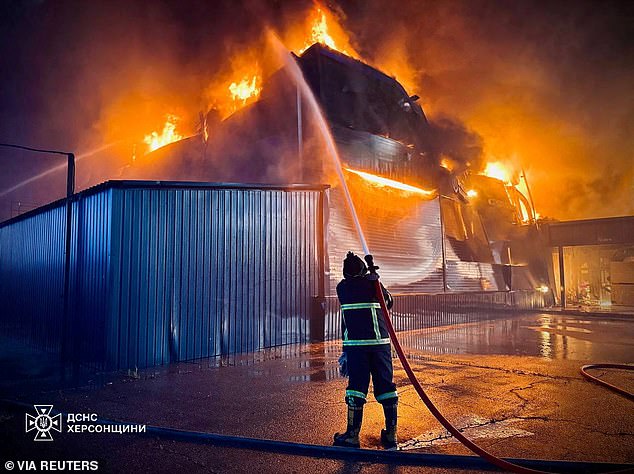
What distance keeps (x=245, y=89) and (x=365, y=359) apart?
15.8m

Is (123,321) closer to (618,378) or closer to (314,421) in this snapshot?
(314,421)

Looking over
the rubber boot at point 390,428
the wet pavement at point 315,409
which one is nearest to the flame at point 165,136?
the wet pavement at point 315,409

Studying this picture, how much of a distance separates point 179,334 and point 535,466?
6799 millimetres

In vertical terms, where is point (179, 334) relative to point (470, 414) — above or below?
above

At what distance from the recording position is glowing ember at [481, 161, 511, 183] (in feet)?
80.1

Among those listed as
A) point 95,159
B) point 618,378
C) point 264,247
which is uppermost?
point 95,159

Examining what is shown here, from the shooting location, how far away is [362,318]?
4.07m

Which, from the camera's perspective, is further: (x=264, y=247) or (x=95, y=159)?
(x=95, y=159)

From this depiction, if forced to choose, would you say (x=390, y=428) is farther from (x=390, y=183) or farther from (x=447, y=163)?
(x=447, y=163)

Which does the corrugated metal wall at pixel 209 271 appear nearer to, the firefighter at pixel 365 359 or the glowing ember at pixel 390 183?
the glowing ember at pixel 390 183

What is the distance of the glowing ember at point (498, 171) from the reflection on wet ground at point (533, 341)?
441 inches

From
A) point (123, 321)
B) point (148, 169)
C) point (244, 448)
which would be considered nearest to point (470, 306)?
point (123, 321)

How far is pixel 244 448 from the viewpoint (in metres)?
3.96

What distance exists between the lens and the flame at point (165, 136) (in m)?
22.8
